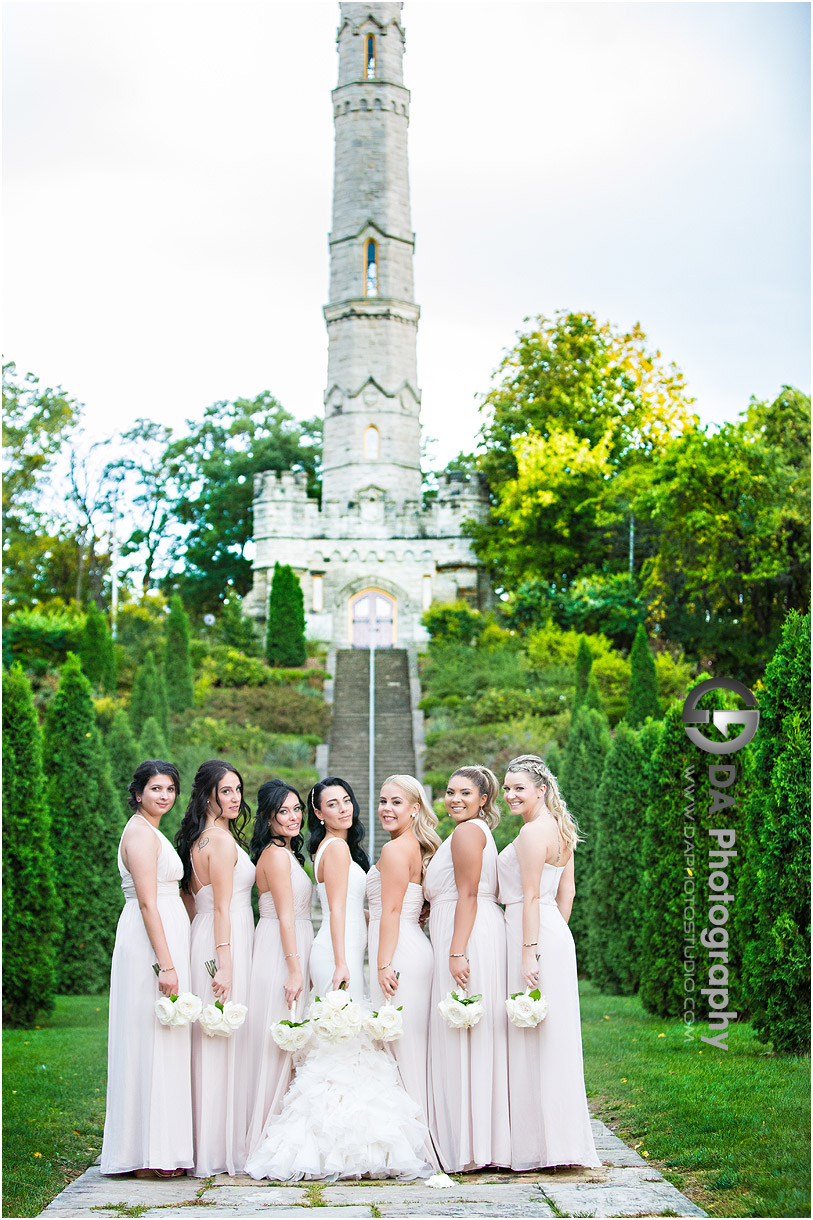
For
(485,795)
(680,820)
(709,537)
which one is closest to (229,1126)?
(485,795)

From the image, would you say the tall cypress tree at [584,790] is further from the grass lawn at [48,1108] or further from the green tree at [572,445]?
the green tree at [572,445]

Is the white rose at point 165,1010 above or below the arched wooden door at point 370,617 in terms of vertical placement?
below

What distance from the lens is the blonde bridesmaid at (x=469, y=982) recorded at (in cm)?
584

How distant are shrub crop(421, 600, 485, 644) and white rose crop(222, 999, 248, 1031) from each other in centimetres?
2789

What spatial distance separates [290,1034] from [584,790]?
10321mm

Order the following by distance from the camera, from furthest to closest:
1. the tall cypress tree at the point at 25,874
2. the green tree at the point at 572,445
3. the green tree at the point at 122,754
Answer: the green tree at the point at 572,445 → the green tree at the point at 122,754 → the tall cypress tree at the point at 25,874

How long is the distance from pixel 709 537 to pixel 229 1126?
1979 cm

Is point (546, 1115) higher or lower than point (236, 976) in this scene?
lower

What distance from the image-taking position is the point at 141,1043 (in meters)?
5.86

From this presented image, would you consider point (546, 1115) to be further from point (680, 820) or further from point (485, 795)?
point (680, 820)

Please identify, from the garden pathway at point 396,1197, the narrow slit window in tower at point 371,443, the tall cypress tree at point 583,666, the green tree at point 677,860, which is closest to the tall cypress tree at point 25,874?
the green tree at point 677,860

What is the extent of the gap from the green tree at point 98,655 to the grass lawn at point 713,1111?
2052 cm

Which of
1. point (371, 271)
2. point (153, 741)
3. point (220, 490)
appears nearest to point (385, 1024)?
point (153, 741)

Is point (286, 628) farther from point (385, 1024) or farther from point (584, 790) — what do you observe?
point (385, 1024)
